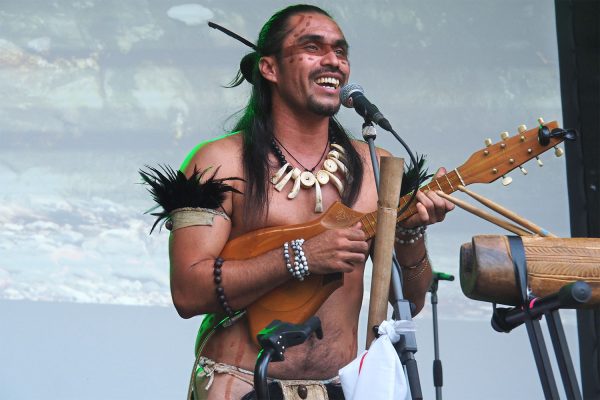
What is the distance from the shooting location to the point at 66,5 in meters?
5.28

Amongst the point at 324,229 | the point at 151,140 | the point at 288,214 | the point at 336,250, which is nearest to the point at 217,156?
the point at 288,214

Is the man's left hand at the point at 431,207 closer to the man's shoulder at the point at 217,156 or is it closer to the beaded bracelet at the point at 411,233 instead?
the beaded bracelet at the point at 411,233

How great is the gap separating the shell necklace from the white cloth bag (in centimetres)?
100

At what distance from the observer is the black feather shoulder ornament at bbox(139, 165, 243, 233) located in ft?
9.47

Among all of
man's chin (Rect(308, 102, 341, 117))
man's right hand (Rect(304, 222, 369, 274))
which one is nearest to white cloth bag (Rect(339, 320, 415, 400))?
man's right hand (Rect(304, 222, 369, 274))

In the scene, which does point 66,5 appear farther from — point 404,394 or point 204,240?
point 404,394

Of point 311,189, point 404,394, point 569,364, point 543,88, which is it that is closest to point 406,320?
point 404,394

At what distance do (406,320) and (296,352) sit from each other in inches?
31.5

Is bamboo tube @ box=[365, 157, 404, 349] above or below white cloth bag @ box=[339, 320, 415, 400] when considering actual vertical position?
above

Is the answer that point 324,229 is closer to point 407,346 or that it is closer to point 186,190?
point 186,190

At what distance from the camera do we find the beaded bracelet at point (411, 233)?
9.70 ft

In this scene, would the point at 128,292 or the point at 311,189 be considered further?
the point at 128,292

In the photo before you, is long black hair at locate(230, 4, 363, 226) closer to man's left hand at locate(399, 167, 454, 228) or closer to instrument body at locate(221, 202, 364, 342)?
instrument body at locate(221, 202, 364, 342)

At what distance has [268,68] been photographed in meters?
3.26
